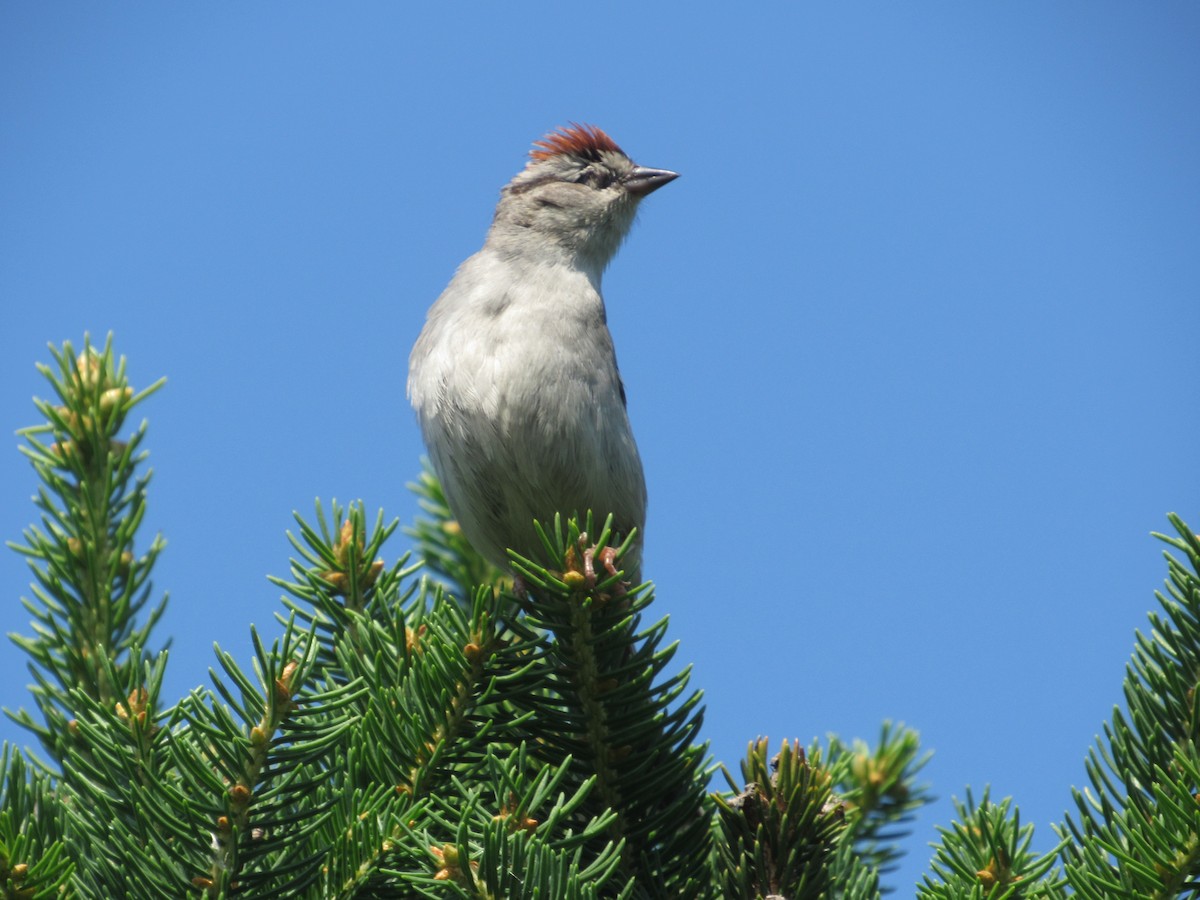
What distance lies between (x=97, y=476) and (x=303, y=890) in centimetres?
162

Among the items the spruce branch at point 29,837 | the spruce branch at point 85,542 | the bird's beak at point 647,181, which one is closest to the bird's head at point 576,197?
the bird's beak at point 647,181

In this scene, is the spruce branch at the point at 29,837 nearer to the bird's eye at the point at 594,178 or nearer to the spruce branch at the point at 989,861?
the spruce branch at the point at 989,861

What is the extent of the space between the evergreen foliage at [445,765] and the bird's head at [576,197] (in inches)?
124

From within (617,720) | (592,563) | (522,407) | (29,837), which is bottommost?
(29,837)

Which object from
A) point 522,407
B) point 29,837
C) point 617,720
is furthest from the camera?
point 522,407

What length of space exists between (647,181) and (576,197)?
0.44m

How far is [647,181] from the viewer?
6.55 meters

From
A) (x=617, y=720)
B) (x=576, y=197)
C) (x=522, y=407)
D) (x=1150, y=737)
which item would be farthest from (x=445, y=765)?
(x=576, y=197)

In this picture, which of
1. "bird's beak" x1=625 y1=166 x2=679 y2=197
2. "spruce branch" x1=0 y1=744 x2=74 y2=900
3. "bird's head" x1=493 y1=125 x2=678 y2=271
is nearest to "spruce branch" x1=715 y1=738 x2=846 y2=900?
"spruce branch" x1=0 y1=744 x2=74 y2=900

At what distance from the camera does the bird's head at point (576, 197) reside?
6117mm

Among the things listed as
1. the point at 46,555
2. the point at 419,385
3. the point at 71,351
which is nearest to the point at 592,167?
the point at 419,385

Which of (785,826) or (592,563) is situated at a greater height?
(592,563)

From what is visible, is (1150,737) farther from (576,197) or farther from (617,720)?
(576,197)

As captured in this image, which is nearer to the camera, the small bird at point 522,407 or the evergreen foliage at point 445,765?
the evergreen foliage at point 445,765
